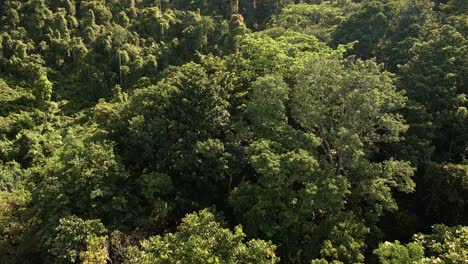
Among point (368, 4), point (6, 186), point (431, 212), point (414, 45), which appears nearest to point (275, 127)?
point (431, 212)

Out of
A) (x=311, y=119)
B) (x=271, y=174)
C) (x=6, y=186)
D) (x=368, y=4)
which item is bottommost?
(x=6, y=186)

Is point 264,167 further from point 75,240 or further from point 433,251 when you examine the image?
point 75,240

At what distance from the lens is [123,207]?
65.6ft

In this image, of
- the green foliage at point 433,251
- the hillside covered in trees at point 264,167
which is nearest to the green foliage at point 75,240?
the hillside covered in trees at point 264,167

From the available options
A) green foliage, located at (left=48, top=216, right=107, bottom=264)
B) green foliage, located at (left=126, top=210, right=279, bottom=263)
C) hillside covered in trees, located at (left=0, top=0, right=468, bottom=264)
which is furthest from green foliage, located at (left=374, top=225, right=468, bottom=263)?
green foliage, located at (left=48, top=216, right=107, bottom=264)

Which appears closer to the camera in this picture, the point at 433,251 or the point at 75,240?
the point at 433,251

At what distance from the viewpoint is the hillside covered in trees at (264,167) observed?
17562 millimetres

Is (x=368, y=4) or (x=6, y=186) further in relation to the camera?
(x=368, y=4)

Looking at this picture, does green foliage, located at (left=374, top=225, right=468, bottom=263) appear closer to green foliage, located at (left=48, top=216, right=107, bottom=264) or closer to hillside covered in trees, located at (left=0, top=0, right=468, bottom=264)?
hillside covered in trees, located at (left=0, top=0, right=468, bottom=264)

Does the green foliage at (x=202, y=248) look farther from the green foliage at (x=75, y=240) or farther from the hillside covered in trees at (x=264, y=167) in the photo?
the green foliage at (x=75, y=240)

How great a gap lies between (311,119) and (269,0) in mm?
33366

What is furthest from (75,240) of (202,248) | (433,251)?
(433,251)

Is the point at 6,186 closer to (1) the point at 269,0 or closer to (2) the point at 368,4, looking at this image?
(2) the point at 368,4

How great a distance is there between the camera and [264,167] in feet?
62.2
